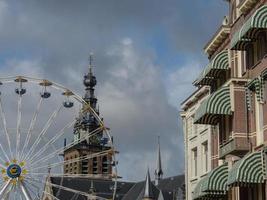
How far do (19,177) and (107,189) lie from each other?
117993 millimetres

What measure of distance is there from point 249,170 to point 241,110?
165 inches

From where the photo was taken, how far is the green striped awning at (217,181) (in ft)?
108

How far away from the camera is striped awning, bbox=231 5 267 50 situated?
2950 cm

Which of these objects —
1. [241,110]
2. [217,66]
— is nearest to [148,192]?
[217,66]

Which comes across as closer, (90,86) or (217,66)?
(217,66)

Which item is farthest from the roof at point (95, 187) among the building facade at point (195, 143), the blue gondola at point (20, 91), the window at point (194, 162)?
the window at point (194, 162)

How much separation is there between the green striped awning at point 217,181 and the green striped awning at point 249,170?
3.70m

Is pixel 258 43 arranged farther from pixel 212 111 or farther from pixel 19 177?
pixel 19 177

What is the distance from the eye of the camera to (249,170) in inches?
1141

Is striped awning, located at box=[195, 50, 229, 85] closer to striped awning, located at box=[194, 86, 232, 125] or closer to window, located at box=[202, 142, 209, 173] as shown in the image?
striped awning, located at box=[194, 86, 232, 125]

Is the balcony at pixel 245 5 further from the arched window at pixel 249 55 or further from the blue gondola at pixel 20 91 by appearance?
the blue gondola at pixel 20 91

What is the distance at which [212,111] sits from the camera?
33.1m

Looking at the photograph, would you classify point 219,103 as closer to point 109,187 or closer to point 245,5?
point 245,5

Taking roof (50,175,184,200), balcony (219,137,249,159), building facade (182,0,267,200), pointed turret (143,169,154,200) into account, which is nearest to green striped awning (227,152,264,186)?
building facade (182,0,267,200)
